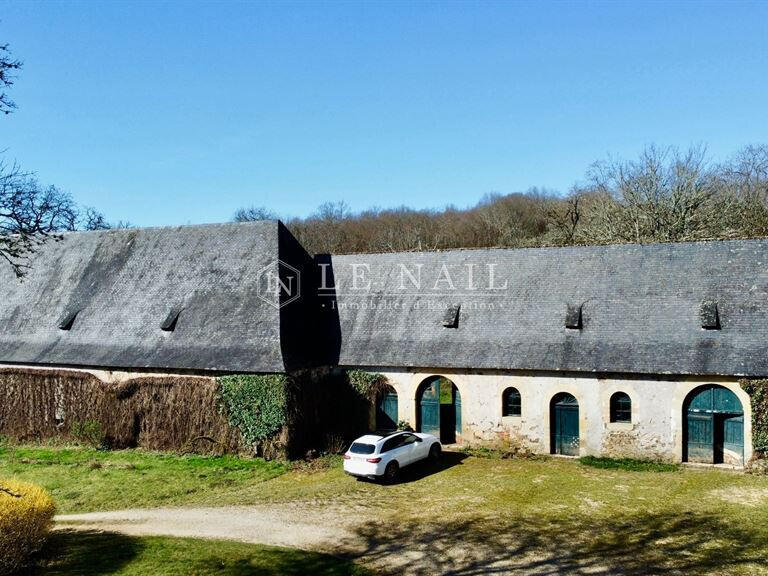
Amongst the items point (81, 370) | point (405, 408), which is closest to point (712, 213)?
point (405, 408)

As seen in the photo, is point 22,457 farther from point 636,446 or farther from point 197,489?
point 636,446

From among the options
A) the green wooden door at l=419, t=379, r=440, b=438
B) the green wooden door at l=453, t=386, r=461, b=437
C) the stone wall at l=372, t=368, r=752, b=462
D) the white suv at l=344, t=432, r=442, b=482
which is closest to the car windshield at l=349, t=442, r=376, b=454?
the white suv at l=344, t=432, r=442, b=482

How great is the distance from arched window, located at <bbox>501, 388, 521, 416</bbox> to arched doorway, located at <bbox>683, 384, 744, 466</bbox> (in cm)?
567

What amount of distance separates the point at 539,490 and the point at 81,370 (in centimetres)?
1852

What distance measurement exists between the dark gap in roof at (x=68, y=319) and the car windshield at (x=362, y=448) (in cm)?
1476

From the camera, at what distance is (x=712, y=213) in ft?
146

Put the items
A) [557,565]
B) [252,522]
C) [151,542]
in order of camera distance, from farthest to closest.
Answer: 1. [252,522]
2. [151,542]
3. [557,565]

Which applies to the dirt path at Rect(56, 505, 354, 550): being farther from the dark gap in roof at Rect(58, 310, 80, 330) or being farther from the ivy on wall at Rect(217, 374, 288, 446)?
the dark gap in roof at Rect(58, 310, 80, 330)

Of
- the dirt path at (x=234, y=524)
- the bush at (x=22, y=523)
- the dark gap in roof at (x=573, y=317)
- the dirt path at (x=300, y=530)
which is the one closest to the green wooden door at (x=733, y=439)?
the dark gap in roof at (x=573, y=317)

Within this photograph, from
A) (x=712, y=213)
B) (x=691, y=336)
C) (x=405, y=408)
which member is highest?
(x=712, y=213)

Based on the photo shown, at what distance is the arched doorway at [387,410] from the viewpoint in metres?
25.7

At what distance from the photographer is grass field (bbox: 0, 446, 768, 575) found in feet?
47.2

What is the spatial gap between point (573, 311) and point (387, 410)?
825 cm

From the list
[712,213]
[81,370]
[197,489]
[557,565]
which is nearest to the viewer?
[557,565]
